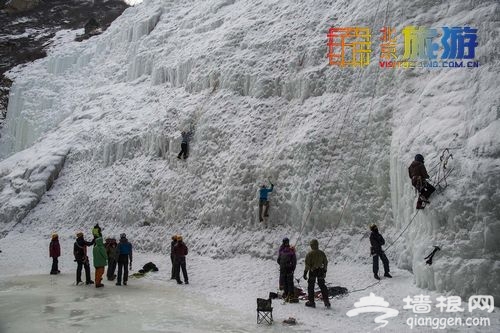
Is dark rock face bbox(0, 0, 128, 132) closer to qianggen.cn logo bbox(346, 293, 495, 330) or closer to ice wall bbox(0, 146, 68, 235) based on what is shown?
ice wall bbox(0, 146, 68, 235)

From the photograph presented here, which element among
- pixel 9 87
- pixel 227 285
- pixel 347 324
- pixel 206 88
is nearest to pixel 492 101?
pixel 347 324

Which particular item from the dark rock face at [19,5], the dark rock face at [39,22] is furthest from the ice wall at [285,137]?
the dark rock face at [19,5]

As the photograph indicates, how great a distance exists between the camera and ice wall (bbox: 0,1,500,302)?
9.44 m

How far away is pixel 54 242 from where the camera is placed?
14.8 metres

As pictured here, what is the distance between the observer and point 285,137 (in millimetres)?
15578

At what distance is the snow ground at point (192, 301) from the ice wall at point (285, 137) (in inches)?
35.8

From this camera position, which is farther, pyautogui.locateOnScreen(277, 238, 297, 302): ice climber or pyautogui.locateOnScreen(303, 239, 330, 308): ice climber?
pyautogui.locateOnScreen(277, 238, 297, 302): ice climber

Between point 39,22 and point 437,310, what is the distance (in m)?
47.0

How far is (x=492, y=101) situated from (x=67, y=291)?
11.6 m

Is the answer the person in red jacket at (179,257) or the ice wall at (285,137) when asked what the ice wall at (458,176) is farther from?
the person in red jacket at (179,257)

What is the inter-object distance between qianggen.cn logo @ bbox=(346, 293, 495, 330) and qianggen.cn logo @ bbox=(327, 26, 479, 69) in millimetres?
5932

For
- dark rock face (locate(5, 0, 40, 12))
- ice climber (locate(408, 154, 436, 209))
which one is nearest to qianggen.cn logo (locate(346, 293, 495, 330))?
ice climber (locate(408, 154, 436, 209))

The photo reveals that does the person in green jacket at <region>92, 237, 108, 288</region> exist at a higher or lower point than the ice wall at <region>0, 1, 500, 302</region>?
lower

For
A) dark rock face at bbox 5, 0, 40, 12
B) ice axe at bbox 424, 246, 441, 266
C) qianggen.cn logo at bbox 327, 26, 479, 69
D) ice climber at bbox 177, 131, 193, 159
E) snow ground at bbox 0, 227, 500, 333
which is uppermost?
dark rock face at bbox 5, 0, 40, 12
